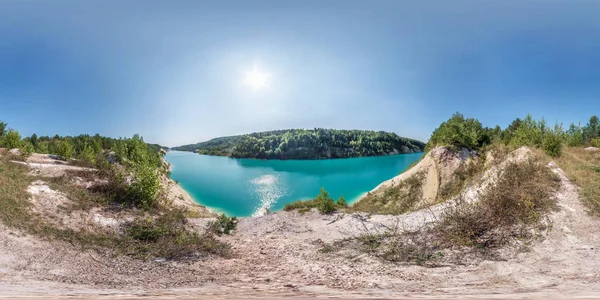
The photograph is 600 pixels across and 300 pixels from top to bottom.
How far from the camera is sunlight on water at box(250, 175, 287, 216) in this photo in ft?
95.5

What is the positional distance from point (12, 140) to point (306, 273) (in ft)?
81.3

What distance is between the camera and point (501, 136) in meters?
19.9

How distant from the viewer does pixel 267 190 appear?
35.0m

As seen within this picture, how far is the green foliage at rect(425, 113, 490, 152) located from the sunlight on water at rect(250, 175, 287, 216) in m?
15.6

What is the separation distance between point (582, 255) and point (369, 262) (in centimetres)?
498

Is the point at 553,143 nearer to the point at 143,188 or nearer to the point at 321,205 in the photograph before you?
the point at 321,205

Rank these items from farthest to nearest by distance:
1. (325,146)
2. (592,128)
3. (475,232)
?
(592,128)
(325,146)
(475,232)

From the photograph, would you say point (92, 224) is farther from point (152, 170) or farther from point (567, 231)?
point (567, 231)

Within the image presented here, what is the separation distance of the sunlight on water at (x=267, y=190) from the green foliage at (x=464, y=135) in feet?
51.1

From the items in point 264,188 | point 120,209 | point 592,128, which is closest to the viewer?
point 120,209

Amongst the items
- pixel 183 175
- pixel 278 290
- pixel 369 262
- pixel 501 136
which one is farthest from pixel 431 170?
pixel 183 175

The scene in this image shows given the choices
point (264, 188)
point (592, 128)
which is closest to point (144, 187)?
point (264, 188)

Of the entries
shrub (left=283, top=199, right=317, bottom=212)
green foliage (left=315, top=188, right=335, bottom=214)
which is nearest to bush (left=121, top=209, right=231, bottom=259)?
shrub (left=283, top=199, right=317, bottom=212)

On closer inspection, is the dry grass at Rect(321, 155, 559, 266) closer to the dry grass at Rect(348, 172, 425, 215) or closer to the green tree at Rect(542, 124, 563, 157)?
the green tree at Rect(542, 124, 563, 157)
